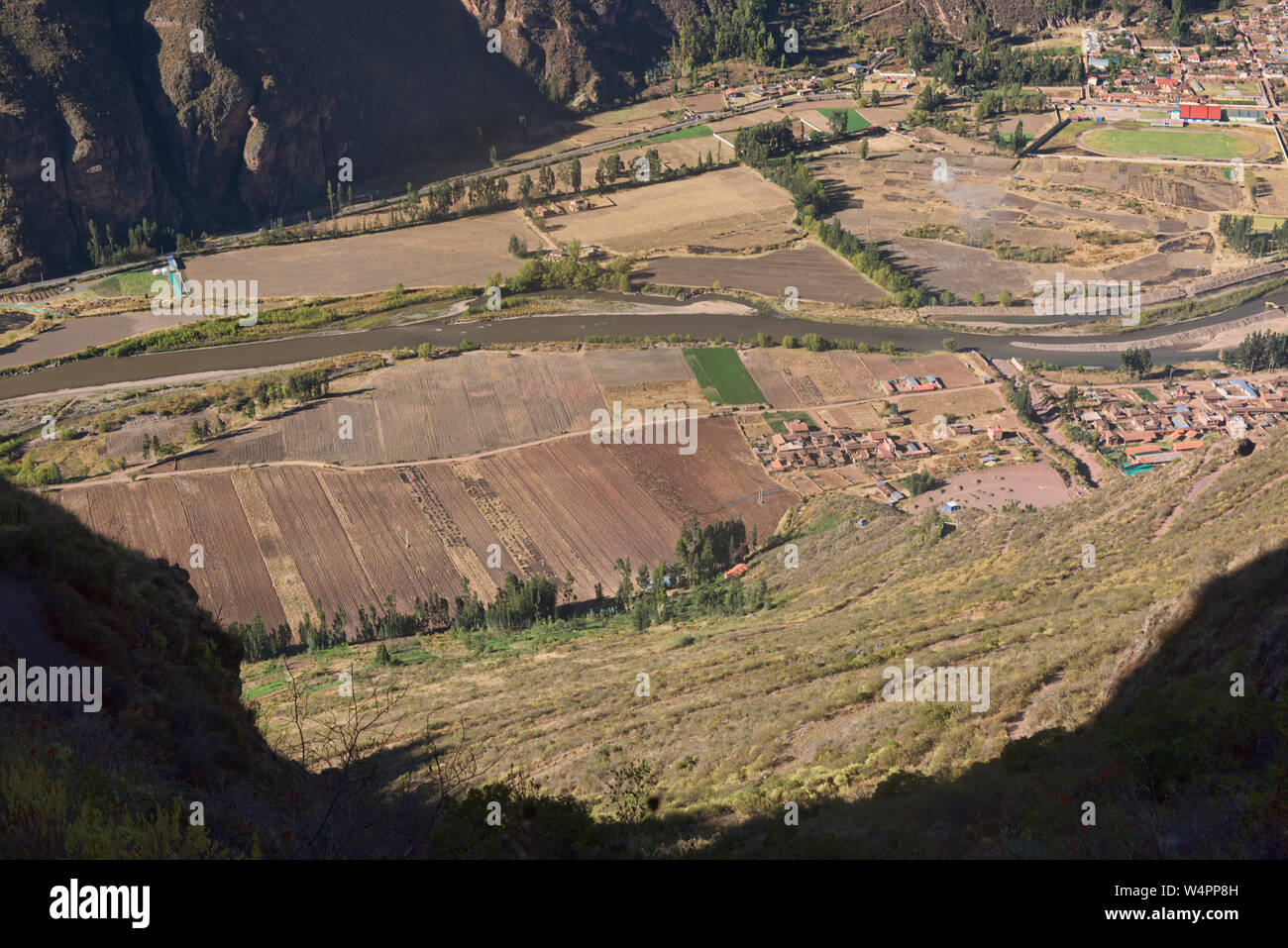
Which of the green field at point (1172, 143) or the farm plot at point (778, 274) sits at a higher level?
the green field at point (1172, 143)

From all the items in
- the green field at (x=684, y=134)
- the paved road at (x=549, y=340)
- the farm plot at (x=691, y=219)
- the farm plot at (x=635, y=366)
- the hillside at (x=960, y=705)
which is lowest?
the hillside at (x=960, y=705)

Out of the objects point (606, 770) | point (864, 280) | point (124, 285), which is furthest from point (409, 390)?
point (606, 770)

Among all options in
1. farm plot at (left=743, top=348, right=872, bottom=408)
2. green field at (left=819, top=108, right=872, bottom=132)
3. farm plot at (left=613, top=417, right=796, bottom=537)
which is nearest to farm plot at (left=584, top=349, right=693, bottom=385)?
farm plot at (left=743, top=348, right=872, bottom=408)

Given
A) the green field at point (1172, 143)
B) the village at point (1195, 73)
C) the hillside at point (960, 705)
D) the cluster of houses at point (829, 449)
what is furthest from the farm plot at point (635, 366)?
the village at point (1195, 73)

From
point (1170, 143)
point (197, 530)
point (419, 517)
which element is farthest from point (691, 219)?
point (197, 530)

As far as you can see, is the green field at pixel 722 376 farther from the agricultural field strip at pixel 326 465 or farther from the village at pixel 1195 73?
the village at pixel 1195 73

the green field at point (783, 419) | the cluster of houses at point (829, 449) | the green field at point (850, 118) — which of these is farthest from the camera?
the green field at point (850, 118)

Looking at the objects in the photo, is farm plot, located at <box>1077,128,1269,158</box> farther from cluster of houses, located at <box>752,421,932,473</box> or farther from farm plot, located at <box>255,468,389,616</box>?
farm plot, located at <box>255,468,389,616</box>

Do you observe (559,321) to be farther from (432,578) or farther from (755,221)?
(432,578)
